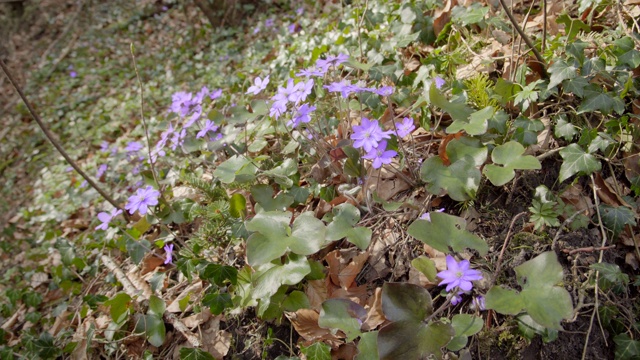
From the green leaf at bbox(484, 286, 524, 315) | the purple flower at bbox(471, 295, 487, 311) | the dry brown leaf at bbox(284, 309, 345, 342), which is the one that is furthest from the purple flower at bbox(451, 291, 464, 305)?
the dry brown leaf at bbox(284, 309, 345, 342)

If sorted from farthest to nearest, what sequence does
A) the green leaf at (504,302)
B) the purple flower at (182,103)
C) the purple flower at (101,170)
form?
the purple flower at (101,170) < the purple flower at (182,103) < the green leaf at (504,302)

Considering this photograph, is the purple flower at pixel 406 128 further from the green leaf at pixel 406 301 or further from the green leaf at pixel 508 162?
the green leaf at pixel 406 301

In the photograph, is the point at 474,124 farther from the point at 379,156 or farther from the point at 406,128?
the point at 379,156

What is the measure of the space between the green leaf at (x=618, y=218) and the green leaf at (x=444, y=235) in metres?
0.51

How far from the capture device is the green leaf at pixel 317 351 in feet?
4.67

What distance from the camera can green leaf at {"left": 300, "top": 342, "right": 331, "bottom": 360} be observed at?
1425 millimetres

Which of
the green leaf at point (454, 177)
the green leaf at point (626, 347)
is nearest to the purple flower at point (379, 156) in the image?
the green leaf at point (454, 177)

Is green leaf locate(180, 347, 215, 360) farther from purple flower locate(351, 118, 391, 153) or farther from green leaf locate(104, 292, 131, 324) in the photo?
purple flower locate(351, 118, 391, 153)

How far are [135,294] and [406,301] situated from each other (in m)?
1.32

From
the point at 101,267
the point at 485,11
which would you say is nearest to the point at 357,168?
the point at 485,11

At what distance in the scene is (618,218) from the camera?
59.0 inches

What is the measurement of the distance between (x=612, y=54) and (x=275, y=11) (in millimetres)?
3866

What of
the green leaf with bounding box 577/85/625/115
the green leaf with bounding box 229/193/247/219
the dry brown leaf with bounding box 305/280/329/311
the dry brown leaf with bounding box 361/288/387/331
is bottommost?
the dry brown leaf with bounding box 305/280/329/311

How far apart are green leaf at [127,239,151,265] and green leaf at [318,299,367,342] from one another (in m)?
0.94
